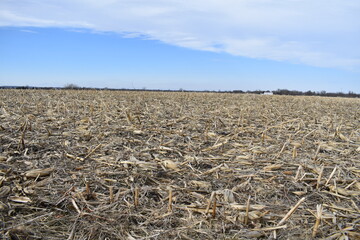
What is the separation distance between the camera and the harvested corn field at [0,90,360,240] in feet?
10.2

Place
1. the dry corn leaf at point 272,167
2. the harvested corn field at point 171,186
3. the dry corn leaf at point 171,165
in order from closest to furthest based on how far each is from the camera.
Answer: the harvested corn field at point 171,186 < the dry corn leaf at point 171,165 < the dry corn leaf at point 272,167

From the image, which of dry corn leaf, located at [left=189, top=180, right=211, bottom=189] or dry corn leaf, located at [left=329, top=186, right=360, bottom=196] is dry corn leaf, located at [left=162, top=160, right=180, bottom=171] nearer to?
dry corn leaf, located at [left=189, top=180, right=211, bottom=189]

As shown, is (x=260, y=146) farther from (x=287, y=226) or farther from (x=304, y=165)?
(x=287, y=226)

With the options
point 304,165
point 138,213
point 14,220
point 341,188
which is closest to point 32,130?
point 14,220

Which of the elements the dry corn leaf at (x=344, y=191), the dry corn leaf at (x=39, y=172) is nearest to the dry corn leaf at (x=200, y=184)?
the dry corn leaf at (x=344, y=191)

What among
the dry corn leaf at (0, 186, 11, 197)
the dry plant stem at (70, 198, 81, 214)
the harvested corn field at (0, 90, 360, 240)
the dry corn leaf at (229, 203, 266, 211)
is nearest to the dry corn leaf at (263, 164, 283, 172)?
the harvested corn field at (0, 90, 360, 240)

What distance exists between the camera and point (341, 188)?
398 cm

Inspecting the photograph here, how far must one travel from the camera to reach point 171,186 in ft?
12.7

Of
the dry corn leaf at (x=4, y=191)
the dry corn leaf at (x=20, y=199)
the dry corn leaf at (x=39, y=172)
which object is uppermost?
the dry corn leaf at (x=39, y=172)

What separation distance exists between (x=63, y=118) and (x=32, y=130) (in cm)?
153

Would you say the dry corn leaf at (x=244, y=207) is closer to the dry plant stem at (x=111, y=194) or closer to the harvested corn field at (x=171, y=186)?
the harvested corn field at (x=171, y=186)

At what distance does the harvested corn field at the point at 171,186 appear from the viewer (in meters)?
3.10

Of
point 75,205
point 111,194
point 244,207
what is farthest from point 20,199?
point 244,207

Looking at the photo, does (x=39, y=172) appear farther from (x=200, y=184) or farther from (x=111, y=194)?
Answer: (x=200, y=184)
